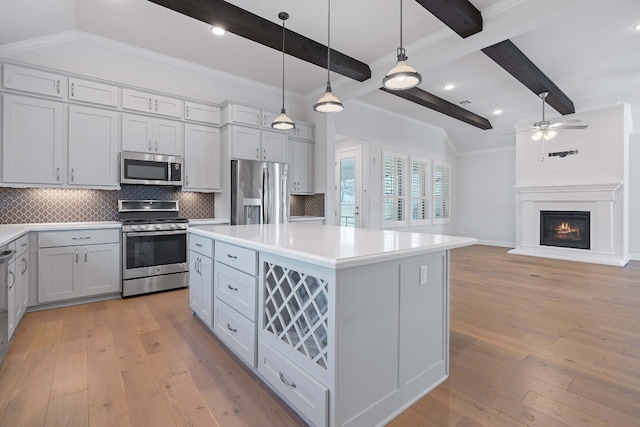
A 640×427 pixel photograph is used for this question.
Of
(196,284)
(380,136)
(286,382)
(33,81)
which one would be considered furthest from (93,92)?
(380,136)

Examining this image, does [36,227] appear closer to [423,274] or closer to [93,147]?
[93,147]

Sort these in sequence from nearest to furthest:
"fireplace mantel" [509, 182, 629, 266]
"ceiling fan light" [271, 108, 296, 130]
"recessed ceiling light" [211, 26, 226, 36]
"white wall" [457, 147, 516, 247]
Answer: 1. "ceiling fan light" [271, 108, 296, 130]
2. "recessed ceiling light" [211, 26, 226, 36]
3. "fireplace mantel" [509, 182, 629, 266]
4. "white wall" [457, 147, 516, 247]

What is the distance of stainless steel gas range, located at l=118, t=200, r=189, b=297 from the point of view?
356cm

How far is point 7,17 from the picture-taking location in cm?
285

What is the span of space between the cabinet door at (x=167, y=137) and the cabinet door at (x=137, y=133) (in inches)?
2.3

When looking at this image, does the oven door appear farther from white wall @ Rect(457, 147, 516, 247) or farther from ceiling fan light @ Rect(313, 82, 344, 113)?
white wall @ Rect(457, 147, 516, 247)

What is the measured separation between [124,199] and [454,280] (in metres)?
4.73

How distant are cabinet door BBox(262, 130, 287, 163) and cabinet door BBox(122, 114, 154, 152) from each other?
155cm

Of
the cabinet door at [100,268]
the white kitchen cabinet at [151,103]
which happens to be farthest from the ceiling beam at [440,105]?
the cabinet door at [100,268]

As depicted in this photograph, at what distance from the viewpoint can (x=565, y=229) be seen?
638cm

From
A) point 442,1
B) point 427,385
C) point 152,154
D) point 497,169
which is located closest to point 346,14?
point 442,1

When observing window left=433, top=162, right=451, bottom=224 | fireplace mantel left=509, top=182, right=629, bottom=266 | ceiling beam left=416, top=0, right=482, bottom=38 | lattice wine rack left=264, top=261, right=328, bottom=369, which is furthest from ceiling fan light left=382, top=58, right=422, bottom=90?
window left=433, top=162, right=451, bottom=224

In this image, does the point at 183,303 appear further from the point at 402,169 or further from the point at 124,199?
the point at 402,169

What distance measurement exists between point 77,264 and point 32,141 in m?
1.38
